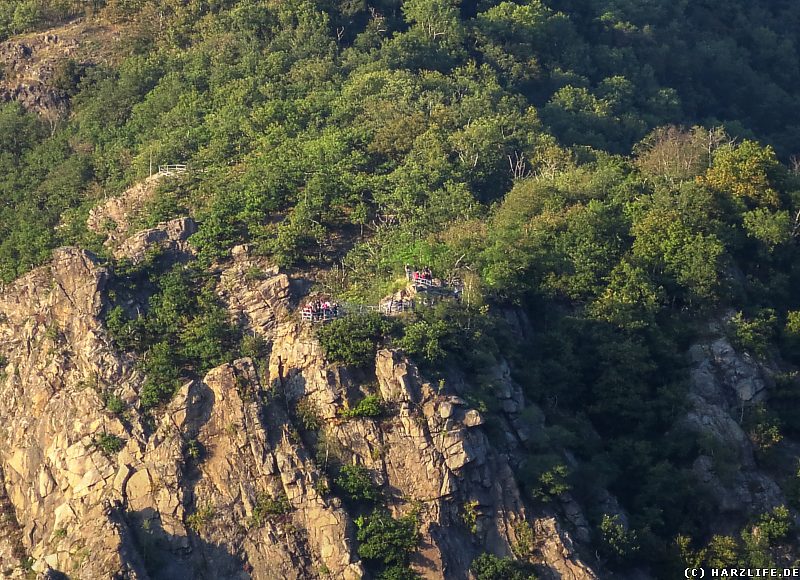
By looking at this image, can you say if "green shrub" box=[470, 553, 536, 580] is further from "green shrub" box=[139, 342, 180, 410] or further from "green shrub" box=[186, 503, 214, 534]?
"green shrub" box=[139, 342, 180, 410]

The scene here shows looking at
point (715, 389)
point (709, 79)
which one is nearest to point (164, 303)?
point (715, 389)

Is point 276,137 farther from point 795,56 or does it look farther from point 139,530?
point 795,56

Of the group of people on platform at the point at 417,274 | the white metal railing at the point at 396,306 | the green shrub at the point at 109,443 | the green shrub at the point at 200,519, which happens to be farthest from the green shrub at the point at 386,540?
the group of people on platform at the point at 417,274

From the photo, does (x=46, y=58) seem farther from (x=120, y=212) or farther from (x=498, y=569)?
(x=498, y=569)

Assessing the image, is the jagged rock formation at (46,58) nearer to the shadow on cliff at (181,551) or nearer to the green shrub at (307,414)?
the green shrub at (307,414)

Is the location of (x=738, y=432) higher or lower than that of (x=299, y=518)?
lower
